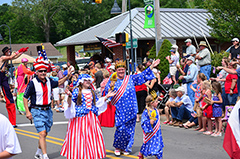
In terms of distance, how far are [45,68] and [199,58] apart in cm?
702

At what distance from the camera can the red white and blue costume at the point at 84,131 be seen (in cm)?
677

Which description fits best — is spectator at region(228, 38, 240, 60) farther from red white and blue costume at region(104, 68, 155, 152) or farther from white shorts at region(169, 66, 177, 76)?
red white and blue costume at region(104, 68, 155, 152)

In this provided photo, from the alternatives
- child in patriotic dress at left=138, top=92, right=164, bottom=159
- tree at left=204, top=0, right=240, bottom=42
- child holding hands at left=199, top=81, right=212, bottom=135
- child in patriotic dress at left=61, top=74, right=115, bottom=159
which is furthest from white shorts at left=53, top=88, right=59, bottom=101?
tree at left=204, top=0, right=240, bottom=42

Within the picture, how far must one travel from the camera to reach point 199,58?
13.1m

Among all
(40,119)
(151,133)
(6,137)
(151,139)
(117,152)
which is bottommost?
(117,152)

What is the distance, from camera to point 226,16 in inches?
874

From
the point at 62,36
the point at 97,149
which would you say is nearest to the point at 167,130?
the point at 97,149

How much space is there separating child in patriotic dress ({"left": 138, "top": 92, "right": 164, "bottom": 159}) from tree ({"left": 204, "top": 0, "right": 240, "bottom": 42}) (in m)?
15.3

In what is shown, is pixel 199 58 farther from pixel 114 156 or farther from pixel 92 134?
pixel 92 134

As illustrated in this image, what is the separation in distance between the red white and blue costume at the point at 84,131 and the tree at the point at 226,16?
52.7ft

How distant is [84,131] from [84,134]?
56mm

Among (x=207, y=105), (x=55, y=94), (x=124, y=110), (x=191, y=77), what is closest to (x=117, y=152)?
(x=124, y=110)

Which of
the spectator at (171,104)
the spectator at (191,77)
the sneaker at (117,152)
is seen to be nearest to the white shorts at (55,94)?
the spectator at (171,104)

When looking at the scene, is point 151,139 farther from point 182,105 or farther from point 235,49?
point 235,49
